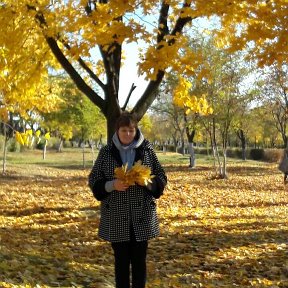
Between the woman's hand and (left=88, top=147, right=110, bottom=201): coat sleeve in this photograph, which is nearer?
the woman's hand

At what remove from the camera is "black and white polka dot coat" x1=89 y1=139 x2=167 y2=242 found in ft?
11.6

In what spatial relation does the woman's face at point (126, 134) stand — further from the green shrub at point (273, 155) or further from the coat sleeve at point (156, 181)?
the green shrub at point (273, 155)

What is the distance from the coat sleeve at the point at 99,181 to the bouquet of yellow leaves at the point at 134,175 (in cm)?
23

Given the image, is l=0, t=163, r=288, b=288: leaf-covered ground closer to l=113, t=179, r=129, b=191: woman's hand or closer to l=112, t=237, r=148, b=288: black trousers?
l=112, t=237, r=148, b=288: black trousers

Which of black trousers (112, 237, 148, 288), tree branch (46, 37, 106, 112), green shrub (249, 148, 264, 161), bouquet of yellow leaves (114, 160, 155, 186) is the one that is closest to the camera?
bouquet of yellow leaves (114, 160, 155, 186)

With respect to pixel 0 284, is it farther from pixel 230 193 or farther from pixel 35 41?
pixel 230 193

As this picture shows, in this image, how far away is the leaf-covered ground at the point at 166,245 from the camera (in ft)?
16.2

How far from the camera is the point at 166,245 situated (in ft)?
22.6

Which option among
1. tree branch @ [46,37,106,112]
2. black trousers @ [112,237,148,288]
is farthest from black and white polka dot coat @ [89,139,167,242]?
tree branch @ [46,37,106,112]

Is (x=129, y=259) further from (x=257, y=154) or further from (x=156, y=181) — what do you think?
(x=257, y=154)

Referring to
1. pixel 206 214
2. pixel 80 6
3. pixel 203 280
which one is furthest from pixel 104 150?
pixel 206 214

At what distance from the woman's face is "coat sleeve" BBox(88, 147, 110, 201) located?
0.60ft

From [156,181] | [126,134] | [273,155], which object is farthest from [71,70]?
[273,155]

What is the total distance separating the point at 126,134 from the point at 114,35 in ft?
11.8
